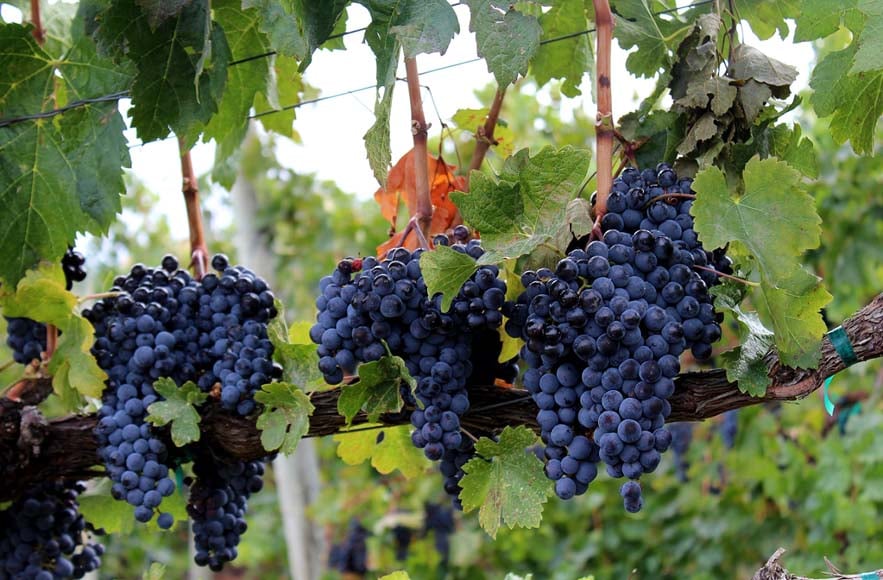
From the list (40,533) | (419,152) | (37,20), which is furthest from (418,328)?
(37,20)

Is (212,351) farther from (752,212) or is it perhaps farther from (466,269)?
(752,212)

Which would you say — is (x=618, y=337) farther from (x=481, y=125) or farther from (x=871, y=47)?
(x=481, y=125)

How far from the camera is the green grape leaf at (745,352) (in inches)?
47.6

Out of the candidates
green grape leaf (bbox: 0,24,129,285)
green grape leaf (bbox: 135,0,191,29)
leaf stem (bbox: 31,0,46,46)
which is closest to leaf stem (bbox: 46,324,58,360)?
green grape leaf (bbox: 0,24,129,285)

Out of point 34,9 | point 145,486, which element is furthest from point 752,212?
point 34,9

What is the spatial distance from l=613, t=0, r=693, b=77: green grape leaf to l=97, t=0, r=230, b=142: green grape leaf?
1.99ft

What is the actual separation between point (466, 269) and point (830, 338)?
45cm

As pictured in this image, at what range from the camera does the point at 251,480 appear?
1.76 meters

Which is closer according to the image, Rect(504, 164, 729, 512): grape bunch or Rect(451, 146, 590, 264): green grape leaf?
Rect(504, 164, 729, 512): grape bunch

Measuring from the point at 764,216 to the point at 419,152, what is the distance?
1.79 ft

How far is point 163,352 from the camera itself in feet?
5.16

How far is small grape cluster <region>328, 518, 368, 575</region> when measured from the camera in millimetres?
4359

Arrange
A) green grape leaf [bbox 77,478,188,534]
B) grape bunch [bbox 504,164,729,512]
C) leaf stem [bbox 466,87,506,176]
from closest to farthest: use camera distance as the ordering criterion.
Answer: grape bunch [bbox 504,164,729,512], leaf stem [bbox 466,87,506,176], green grape leaf [bbox 77,478,188,534]

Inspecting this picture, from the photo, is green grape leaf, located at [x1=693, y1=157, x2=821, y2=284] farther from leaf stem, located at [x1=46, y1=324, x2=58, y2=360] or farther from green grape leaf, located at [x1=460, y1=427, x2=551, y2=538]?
leaf stem, located at [x1=46, y1=324, x2=58, y2=360]
